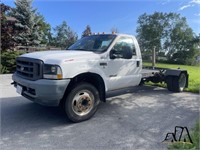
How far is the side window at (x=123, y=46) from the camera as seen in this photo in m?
5.92

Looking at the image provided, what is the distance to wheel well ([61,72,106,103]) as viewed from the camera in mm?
4898

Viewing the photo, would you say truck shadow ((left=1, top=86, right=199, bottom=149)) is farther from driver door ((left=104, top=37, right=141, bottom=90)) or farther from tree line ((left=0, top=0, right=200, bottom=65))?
tree line ((left=0, top=0, right=200, bottom=65))

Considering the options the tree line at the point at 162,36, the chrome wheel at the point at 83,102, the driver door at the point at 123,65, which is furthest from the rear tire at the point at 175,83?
the tree line at the point at 162,36

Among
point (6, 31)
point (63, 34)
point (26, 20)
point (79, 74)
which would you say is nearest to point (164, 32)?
point (63, 34)

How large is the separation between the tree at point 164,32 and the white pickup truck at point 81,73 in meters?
44.7

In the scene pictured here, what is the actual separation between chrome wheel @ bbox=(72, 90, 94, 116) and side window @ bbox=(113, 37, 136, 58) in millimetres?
1457

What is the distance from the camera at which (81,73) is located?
16.1 feet

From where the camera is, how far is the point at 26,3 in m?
27.9

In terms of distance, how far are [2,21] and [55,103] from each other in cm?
1057

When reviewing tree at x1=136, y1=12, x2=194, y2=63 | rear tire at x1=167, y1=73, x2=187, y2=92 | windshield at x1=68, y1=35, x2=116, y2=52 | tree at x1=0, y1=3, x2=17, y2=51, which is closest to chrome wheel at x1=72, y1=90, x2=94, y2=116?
windshield at x1=68, y1=35, x2=116, y2=52

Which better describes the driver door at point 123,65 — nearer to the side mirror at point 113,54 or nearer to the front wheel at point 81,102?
the side mirror at point 113,54

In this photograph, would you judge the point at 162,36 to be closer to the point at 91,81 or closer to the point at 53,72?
the point at 91,81

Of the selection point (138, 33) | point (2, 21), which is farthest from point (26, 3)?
point (138, 33)

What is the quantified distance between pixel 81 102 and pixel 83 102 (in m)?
0.07
